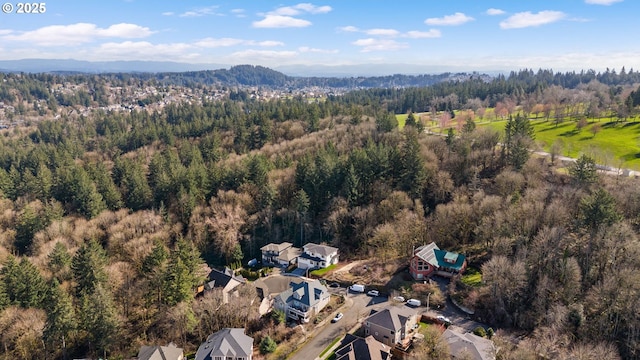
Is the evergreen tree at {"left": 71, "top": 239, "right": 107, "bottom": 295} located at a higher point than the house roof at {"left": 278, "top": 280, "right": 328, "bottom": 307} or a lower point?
higher

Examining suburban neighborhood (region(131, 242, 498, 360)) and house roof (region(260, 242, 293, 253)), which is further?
house roof (region(260, 242, 293, 253))

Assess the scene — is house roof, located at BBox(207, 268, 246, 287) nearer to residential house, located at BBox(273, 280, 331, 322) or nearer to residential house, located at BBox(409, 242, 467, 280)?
residential house, located at BBox(273, 280, 331, 322)

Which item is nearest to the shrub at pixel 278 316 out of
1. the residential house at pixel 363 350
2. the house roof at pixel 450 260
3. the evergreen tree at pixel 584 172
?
the residential house at pixel 363 350

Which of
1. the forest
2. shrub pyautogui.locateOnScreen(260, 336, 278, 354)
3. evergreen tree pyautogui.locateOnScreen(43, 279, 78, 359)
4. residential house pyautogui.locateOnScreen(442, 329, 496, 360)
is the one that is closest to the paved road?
shrub pyautogui.locateOnScreen(260, 336, 278, 354)

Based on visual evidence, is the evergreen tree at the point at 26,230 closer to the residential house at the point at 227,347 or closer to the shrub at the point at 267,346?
the residential house at the point at 227,347

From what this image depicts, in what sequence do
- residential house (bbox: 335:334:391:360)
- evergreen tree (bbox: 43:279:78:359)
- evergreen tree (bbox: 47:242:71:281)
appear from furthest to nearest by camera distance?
evergreen tree (bbox: 47:242:71:281) → evergreen tree (bbox: 43:279:78:359) → residential house (bbox: 335:334:391:360)

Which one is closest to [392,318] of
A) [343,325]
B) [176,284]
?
[343,325]
